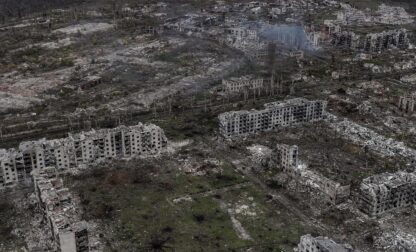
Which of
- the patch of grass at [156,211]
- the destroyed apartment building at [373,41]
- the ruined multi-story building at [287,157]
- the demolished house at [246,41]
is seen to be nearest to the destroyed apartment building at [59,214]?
the patch of grass at [156,211]

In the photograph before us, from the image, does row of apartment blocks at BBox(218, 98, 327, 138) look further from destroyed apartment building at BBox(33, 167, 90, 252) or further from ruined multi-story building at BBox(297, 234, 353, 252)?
ruined multi-story building at BBox(297, 234, 353, 252)

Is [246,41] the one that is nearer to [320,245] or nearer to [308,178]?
[308,178]

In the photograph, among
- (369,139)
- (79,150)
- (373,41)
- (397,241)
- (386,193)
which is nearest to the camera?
(397,241)

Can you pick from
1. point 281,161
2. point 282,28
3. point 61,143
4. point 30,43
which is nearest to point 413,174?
point 281,161

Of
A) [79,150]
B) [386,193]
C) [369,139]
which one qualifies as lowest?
[369,139]

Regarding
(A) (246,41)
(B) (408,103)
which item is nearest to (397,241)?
(B) (408,103)

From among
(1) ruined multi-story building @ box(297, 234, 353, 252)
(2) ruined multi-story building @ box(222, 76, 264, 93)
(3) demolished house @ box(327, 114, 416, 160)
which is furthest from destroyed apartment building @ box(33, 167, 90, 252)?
(2) ruined multi-story building @ box(222, 76, 264, 93)
